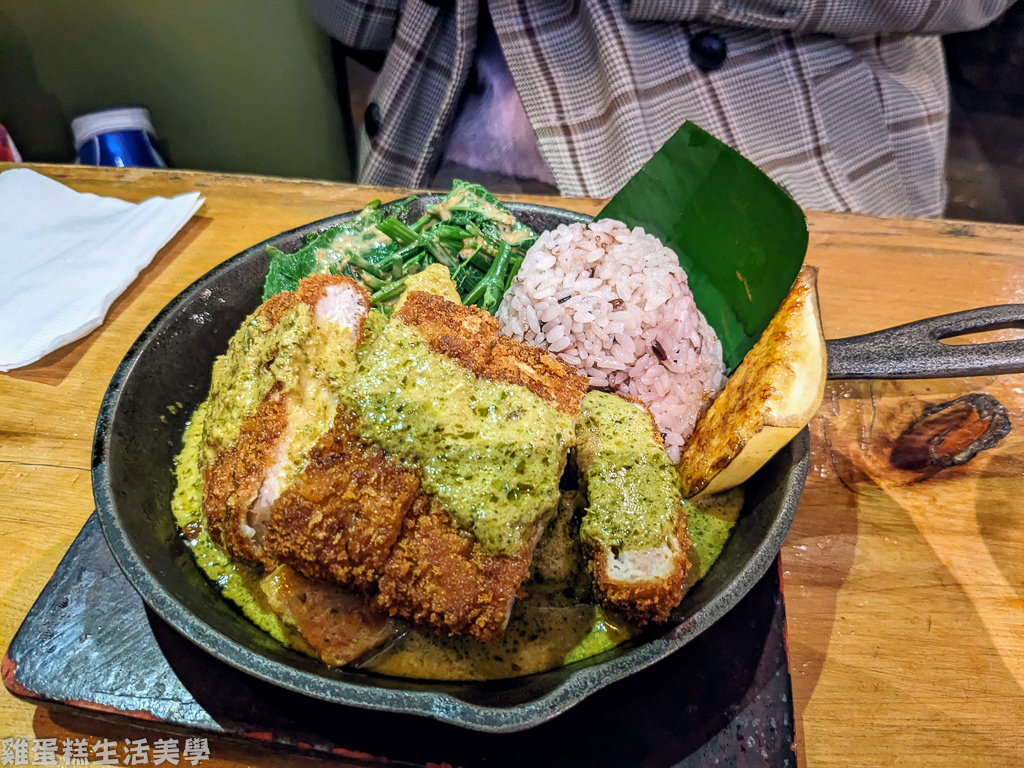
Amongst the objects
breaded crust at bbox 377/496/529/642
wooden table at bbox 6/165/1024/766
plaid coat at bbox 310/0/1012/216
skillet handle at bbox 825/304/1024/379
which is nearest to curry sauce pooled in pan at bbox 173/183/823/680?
→ breaded crust at bbox 377/496/529/642

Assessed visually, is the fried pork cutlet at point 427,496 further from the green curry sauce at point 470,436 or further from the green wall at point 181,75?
the green wall at point 181,75

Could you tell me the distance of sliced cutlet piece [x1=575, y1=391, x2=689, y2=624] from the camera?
128 cm

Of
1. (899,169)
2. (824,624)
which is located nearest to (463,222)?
(824,624)

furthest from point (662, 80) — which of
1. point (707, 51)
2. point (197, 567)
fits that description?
point (197, 567)

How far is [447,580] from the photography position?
1219mm

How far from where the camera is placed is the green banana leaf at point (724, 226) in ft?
5.69

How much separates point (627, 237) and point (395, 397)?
0.99 metres

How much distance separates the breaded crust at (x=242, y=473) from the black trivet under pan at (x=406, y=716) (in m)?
0.30

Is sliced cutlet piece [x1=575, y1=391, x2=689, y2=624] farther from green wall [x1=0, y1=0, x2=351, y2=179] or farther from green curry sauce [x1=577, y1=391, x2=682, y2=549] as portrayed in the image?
green wall [x1=0, y1=0, x2=351, y2=179]

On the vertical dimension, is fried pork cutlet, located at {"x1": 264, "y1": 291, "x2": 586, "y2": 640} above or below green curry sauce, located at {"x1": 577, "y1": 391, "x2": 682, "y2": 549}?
above

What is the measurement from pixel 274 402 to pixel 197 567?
1.58 ft

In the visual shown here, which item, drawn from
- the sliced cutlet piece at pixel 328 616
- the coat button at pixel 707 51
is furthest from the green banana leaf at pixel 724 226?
the coat button at pixel 707 51

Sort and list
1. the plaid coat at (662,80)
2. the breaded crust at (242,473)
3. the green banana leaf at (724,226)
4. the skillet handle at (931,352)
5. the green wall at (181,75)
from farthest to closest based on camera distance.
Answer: the green wall at (181,75) < the plaid coat at (662,80) < the green banana leaf at (724,226) < the skillet handle at (931,352) < the breaded crust at (242,473)

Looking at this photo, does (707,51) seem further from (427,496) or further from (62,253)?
(62,253)
